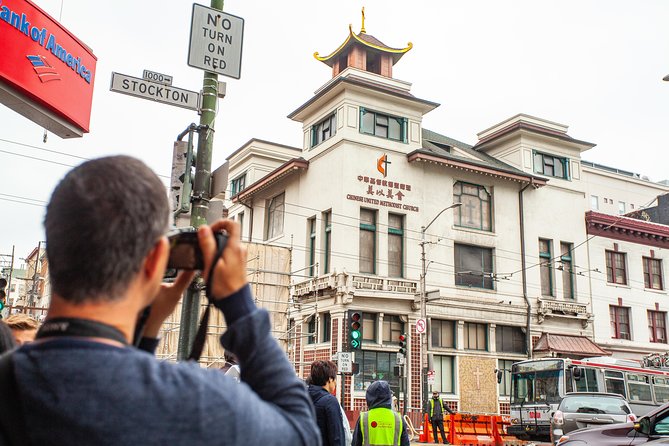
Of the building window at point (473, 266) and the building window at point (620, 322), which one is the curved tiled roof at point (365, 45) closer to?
the building window at point (473, 266)

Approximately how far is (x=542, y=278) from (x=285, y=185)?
16.0 m

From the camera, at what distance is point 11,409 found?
1.48m

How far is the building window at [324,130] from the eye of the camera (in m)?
35.8

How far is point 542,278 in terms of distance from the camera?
129 ft

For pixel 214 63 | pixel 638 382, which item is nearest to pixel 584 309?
pixel 638 382

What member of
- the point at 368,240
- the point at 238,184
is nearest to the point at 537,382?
the point at 368,240

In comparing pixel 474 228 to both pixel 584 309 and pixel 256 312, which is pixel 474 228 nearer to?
pixel 584 309

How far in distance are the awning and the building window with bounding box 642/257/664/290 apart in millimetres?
7619

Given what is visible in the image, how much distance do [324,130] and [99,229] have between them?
35488mm

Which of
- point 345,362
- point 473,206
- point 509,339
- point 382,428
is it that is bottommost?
point 382,428

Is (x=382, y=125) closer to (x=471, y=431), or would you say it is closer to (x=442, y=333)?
(x=442, y=333)

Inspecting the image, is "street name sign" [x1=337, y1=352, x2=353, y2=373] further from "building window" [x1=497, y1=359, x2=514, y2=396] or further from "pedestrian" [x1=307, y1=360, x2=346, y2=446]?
"pedestrian" [x1=307, y1=360, x2=346, y2=446]

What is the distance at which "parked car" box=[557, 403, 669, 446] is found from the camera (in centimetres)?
893

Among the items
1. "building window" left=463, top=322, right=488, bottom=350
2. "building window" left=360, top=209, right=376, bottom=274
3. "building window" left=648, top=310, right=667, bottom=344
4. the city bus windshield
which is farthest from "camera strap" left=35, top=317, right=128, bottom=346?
"building window" left=648, top=310, right=667, bottom=344
